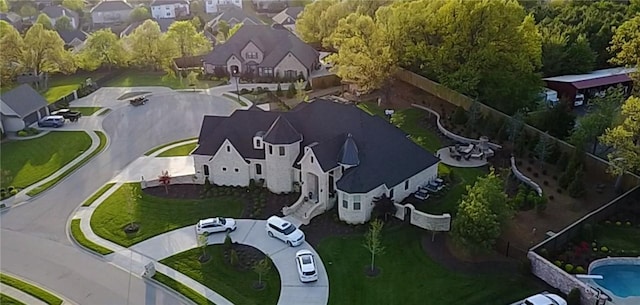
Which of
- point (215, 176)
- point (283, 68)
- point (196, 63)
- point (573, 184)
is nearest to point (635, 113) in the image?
point (573, 184)

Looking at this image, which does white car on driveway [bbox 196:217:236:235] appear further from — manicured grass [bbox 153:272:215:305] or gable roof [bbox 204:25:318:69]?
gable roof [bbox 204:25:318:69]

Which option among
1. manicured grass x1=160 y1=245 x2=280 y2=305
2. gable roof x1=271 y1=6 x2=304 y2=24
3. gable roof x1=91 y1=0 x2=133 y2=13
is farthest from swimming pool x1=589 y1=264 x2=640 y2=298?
gable roof x1=91 y1=0 x2=133 y2=13

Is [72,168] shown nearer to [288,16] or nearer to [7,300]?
[7,300]

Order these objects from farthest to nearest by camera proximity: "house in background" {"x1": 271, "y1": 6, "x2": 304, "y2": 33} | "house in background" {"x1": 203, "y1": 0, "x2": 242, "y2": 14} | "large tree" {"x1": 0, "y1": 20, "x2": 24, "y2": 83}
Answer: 1. "house in background" {"x1": 203, "y1": 0, "x2": 242, "y2": 14}
2. "house in background" {"x1": 271, "y1": 6, "x2": 304, "y2": 33}
3. "large tree" {"x1": 0, "y1": 20, "x2": 24, "y2": 83}

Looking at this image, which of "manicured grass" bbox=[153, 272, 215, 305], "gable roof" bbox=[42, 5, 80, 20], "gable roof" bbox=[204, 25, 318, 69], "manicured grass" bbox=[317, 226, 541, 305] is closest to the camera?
"manicured grass" bbox=[317, 226, 541, 305]

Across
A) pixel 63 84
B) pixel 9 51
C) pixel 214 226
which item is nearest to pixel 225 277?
pixel 214 226

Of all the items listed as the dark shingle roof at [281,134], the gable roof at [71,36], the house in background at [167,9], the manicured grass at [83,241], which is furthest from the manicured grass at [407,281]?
the house in background at [167,9]
